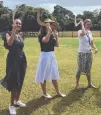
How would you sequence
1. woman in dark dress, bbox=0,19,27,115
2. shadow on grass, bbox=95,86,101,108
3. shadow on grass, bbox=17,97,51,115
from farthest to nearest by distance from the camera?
shadow on grass, bbox=95,86,101,108 < shadow on grass, bbox=17,97,51,115 < woman in dark dress, bbox=0,19,27,115

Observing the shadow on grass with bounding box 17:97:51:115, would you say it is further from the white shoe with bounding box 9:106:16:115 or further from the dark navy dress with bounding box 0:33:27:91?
the dark navy dress with bounding box 0:33:27:91

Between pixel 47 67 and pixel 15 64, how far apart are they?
1230 millimetres

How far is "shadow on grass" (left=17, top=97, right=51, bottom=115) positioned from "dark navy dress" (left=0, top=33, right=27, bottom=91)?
562 millimetres

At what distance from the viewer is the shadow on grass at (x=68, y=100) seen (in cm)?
809

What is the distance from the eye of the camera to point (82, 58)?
377 inches

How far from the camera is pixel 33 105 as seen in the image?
27.6ft

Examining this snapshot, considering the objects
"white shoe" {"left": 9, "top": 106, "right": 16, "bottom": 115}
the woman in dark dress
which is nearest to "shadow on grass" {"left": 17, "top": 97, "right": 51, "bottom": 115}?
"white shoe" {"left": 9, "top": 106, "right": 16, "bottom": 115}

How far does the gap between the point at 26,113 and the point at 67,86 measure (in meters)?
2.66

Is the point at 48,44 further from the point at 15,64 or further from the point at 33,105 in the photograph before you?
the point at 33,105

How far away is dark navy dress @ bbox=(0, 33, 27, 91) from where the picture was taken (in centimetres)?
754

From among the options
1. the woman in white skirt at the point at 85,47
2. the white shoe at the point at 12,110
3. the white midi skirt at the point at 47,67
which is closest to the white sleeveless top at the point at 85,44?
the woman in white skirt at the point at 85,47

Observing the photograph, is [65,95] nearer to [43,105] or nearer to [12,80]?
[43,105]

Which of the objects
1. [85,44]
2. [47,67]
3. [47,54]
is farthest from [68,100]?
[85,44]

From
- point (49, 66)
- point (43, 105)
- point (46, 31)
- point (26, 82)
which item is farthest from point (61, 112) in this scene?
point (26, 82)
